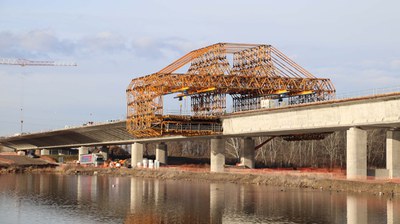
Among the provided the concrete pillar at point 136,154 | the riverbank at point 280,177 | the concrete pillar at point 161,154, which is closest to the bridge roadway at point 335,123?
the riverbank at point 280,177

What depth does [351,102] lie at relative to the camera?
76.7 meters

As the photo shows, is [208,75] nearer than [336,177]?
No

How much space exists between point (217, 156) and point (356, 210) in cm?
5799

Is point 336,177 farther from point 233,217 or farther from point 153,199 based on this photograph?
point 233,217

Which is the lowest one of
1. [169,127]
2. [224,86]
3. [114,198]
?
[114,198]

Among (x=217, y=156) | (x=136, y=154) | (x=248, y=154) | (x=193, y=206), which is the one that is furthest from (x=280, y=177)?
(x=136, y=154)

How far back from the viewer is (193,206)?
55750 mm

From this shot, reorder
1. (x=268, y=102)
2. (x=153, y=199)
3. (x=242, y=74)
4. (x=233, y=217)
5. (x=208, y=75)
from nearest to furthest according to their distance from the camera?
(x=233, y=217) < (x=153, y=199) < (x=268, y=102) < (x=208, y=75) < (x=242, y=74)

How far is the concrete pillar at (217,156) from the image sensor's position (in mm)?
106812

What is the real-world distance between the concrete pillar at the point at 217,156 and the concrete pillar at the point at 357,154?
110 ft

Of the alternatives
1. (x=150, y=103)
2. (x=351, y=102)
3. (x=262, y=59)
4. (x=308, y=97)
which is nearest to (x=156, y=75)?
(x=150, y=103)

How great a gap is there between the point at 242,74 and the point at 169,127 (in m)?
19.6

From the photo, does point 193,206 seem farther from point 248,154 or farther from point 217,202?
point 248,154

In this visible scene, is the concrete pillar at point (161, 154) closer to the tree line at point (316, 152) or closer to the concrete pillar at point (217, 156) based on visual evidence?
the tree line at point (316, 152)
